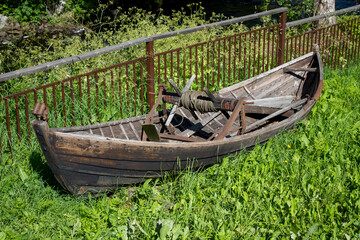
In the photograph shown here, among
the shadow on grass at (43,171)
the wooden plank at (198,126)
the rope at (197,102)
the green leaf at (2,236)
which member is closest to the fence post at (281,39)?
the wooden plank at (198,126)

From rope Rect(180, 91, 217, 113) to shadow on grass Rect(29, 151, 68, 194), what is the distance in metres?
1.69

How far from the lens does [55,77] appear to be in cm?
681

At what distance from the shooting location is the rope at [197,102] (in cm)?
519

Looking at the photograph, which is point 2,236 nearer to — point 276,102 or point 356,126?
point 276,102

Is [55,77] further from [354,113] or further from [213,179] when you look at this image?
[354,113]

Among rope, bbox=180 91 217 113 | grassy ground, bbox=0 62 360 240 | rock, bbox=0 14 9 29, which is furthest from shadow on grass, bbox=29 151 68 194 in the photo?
rock, bbox=0 14 9 29

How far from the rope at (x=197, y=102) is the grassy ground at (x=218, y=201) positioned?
0.65 m

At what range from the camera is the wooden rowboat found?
4145mm

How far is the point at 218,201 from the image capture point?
14.5ft

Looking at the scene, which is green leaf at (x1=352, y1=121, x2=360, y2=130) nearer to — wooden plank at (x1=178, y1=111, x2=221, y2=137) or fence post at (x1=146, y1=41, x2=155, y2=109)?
wooden plank at (x1=178, y1=111, x2=221, y2=137)

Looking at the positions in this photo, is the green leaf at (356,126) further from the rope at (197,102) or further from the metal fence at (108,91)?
the metal fence at (108,91)

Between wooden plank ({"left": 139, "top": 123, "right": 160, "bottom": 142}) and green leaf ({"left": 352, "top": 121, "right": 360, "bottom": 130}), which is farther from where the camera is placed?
green leaf ({"left": 352, "top": 121, "right": 360, "bottom": 130})

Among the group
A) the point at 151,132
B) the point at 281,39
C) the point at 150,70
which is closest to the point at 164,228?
the point at 151,132

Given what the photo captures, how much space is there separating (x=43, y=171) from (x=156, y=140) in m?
1.31
